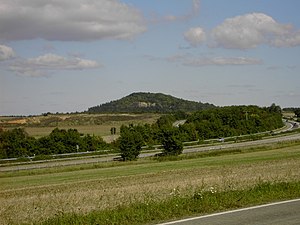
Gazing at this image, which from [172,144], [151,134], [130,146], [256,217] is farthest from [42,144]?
[256,217]

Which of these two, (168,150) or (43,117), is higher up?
(43,117)

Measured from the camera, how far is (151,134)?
320 ft

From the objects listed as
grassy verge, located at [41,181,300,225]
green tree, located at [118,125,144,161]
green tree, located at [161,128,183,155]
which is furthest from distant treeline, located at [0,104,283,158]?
grassy verge, located at [41,181,300,225]

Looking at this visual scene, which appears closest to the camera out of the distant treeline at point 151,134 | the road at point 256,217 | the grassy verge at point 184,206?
the road at point 256,217

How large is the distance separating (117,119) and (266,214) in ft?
481

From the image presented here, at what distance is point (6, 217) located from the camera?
12.8m

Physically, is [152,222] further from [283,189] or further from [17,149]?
[17,149]

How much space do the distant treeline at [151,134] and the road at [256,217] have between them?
190ft

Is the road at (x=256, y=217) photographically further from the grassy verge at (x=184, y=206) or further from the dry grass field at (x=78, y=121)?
the dry grass field at (x=78, y=121)

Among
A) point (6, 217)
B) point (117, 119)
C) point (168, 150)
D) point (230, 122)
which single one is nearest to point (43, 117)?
point (117, 119)

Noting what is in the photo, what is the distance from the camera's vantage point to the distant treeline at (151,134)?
83062 millimetres

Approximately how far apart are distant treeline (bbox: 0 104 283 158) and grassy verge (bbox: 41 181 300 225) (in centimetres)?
5574

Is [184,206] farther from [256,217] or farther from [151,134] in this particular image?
[151,134]

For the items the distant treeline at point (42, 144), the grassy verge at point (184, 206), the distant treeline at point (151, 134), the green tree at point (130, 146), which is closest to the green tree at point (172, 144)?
the distant treeline at point (151, 134)
